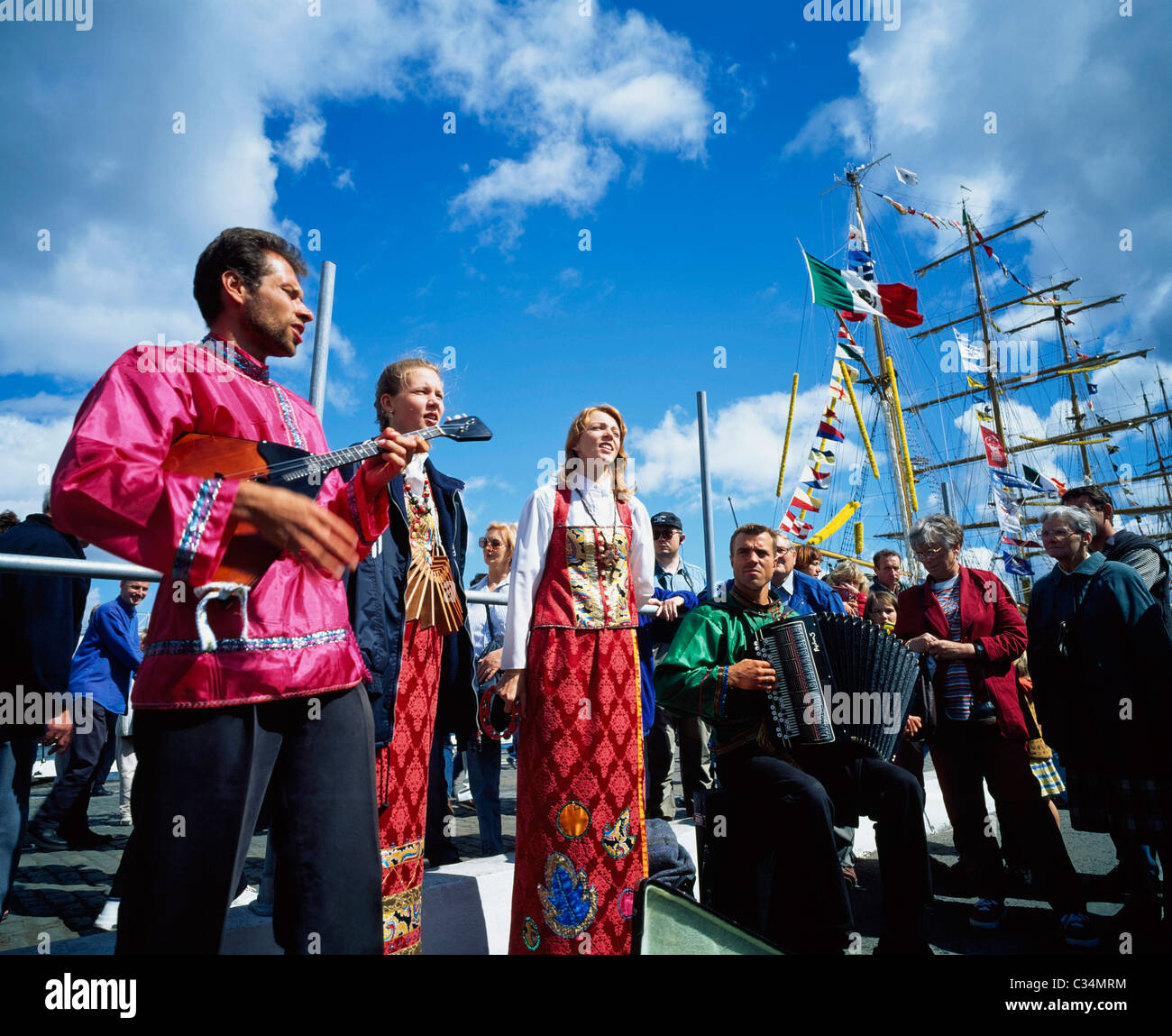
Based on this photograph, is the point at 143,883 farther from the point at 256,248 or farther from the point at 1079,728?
the point at 1079,728

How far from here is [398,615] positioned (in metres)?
2.39

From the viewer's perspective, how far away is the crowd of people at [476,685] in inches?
58.2

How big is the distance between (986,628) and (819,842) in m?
2.39

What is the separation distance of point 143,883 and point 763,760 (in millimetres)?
2420

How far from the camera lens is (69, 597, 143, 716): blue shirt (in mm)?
5039

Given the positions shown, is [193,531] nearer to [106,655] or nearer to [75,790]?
[75,790]

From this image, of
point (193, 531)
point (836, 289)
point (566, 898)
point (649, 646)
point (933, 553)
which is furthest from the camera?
point (836, 289)

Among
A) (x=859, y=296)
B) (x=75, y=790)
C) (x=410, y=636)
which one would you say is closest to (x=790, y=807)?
(x=410, y=636)

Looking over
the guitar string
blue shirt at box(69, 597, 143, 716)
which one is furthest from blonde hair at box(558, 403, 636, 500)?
blue shirt at box(69, 597, 143, 716)

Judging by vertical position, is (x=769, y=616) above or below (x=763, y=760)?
above

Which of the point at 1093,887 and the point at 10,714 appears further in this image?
the point at 1093,887

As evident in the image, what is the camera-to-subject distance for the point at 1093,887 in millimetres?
4574
